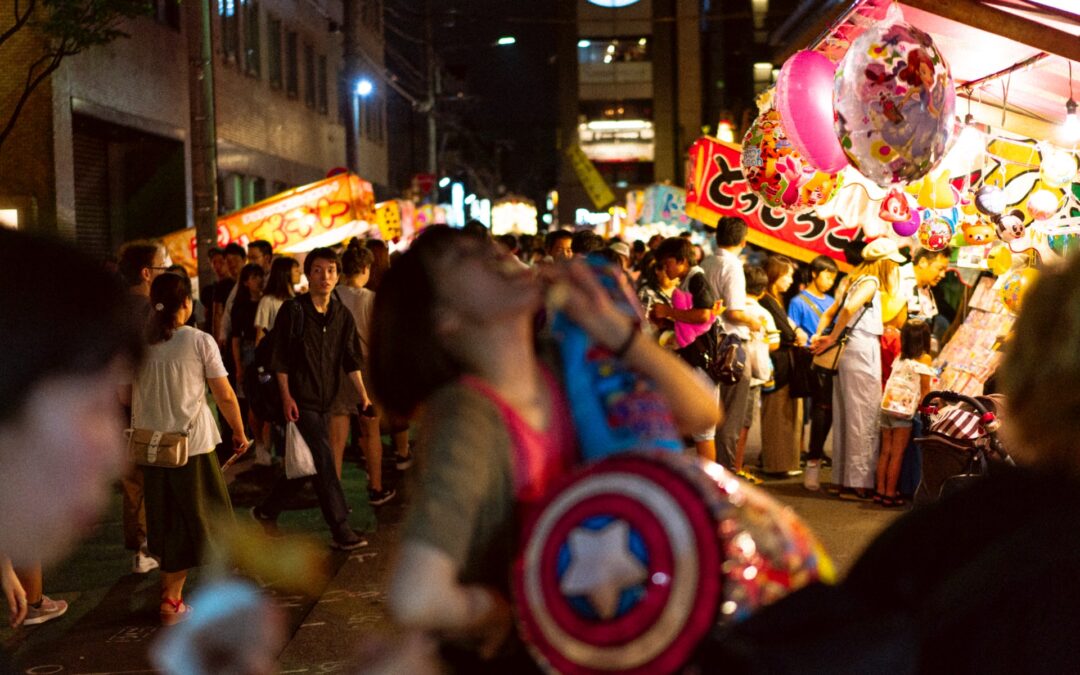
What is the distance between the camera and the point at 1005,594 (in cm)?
168

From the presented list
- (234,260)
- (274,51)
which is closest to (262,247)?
(234,260)

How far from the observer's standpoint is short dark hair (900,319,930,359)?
9289 mm

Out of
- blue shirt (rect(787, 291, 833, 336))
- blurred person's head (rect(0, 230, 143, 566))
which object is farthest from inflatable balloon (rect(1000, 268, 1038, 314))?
blurred person's head (rect(0, 230, 143, 566))

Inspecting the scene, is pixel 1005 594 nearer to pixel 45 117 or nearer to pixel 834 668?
pixel 834 668

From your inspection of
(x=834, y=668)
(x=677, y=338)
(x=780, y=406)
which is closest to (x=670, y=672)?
(x=834, y=668)

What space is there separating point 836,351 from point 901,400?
2.39ft

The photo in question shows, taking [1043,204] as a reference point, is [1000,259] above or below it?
below

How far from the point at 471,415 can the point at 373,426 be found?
306 inches

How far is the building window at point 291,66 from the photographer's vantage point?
104 ft

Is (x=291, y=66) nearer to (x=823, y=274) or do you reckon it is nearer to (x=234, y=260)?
(x=234, y=260)

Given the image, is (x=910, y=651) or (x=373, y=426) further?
(x=373, y=426)

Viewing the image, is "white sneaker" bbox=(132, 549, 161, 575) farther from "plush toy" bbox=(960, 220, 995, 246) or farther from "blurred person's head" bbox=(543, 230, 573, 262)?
"plush toy" bbox=(960, 220, 995, 246)

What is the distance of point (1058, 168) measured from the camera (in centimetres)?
848

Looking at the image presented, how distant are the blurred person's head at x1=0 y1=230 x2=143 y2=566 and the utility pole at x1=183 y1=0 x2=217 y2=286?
41.9 feet
